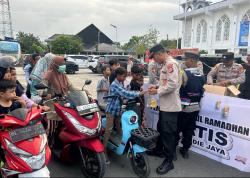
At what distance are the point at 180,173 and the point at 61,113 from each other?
6.51ft

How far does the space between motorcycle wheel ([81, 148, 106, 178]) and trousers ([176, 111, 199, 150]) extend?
165 centimetres

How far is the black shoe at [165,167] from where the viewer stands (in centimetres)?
393

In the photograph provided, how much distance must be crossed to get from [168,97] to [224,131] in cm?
115

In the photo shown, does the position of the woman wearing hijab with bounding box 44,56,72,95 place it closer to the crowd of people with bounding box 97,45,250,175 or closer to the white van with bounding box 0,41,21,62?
the crowd of people with bounding box 97,45,250,175

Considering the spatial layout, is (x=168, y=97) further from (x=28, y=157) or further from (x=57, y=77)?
(x=28, y=157)

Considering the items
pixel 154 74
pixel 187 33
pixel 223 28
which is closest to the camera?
pixel 154 74

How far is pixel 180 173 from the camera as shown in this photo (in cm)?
398

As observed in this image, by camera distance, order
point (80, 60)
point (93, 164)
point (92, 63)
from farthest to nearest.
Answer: point (80, 60) → point (92, 63) → point (93, 164)

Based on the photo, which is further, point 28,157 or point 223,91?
point 223,91

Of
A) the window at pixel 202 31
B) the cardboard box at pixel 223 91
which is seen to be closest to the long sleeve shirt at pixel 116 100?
the cardboard box at pixel 223 91

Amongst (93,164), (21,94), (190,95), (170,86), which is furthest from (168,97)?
(21,94)

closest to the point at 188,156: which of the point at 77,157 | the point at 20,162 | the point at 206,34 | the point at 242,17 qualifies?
the point at 77,157

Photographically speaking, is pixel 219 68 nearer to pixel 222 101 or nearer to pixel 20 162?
pixel 222 101

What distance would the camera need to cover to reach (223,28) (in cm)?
3075
